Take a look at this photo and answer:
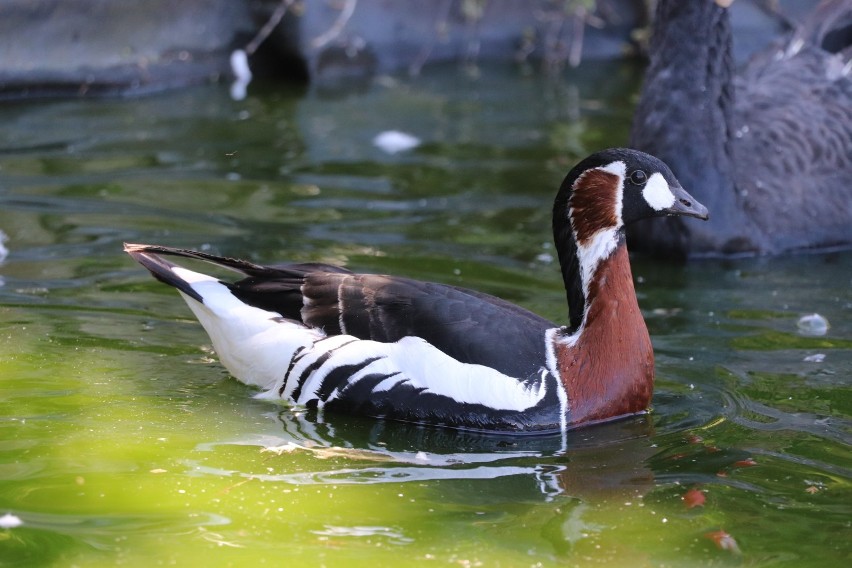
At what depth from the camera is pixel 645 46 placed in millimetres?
13680

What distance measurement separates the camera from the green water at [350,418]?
183 inches

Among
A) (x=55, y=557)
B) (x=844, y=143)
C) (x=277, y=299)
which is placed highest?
(x=844, y=143)

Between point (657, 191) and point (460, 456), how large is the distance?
143 cm

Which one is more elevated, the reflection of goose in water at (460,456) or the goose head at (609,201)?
the goose head at (609,201)

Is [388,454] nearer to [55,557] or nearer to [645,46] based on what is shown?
[55,557]

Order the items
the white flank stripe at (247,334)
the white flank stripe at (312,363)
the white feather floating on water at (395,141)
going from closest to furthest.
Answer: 1. the white flank stripe at (312,363)
2. the white flank stripe at (247,334)
3. the white feather floating on water at (395,141)

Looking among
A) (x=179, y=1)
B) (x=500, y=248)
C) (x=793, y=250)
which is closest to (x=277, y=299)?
(x=500, y=248)

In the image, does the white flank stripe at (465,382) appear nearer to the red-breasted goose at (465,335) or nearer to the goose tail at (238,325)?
the red-breasted goose at (465,335)

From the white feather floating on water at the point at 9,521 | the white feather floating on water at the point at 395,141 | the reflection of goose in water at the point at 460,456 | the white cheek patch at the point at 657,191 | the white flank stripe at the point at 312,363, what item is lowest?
the white feather floating on water at the point at 9,521

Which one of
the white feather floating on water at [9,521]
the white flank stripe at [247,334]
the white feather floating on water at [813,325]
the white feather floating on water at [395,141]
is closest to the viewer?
the white feather floating on water at [9,521]

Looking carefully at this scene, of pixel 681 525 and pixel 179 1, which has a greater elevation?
pixel 179 1

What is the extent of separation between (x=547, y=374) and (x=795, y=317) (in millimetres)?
2144

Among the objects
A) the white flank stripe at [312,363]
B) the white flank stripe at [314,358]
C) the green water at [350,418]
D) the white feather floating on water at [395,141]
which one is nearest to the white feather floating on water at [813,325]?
the green water at [350,418]

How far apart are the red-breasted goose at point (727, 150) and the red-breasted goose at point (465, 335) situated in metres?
2.42
